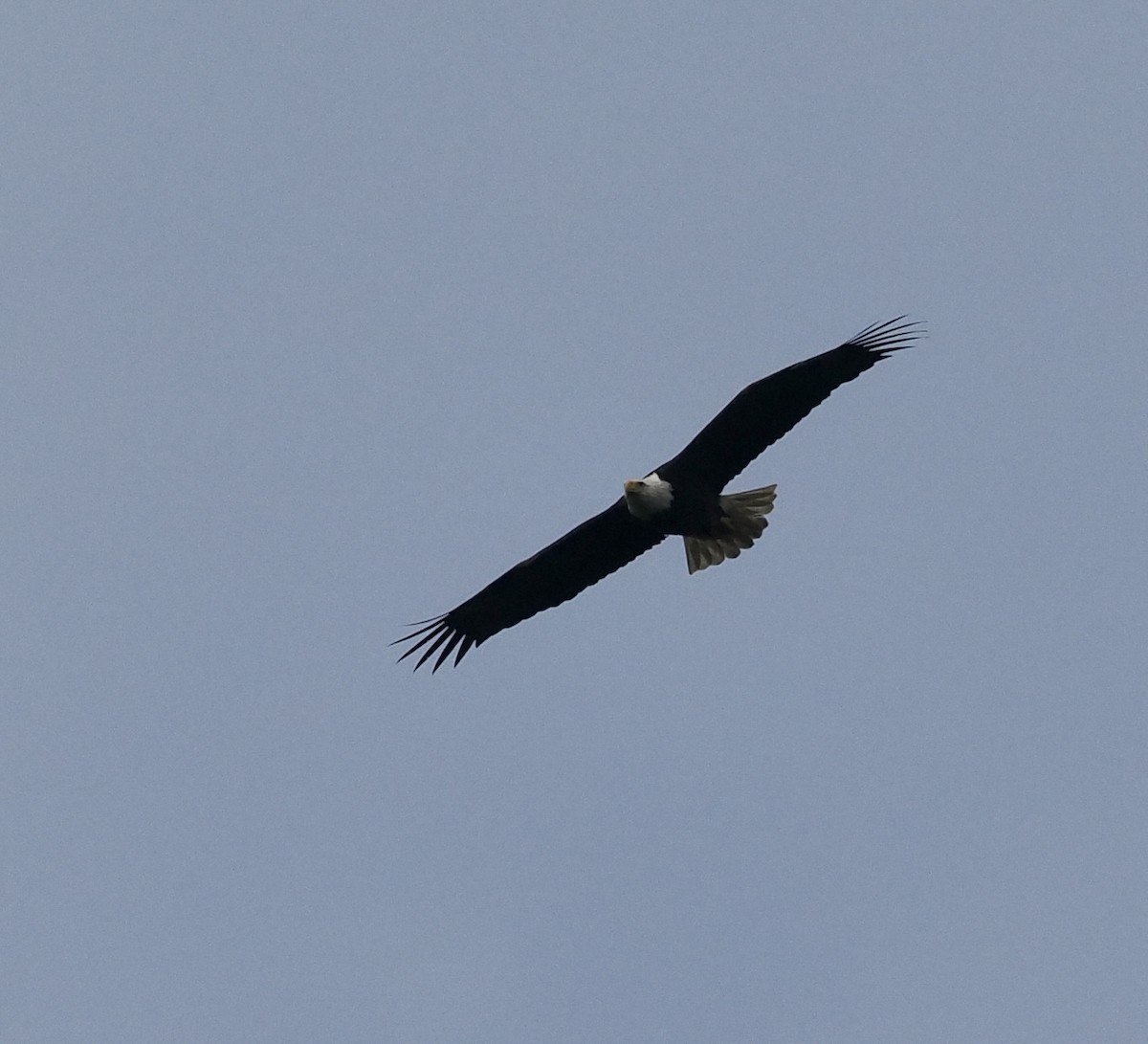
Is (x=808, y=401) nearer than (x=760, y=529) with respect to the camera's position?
Yes

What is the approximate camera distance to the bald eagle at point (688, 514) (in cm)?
1612

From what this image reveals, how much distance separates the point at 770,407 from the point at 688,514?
1.29 m

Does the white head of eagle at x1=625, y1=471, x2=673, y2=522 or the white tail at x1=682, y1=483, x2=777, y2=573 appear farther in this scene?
the white tail at x1=682, y1=483, x2=777, y2=573

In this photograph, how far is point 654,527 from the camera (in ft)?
55.8

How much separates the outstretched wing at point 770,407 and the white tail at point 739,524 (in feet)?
2.24

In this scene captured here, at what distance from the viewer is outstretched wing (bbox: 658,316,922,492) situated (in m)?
16.0

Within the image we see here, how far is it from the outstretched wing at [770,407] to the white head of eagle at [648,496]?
0.37 feet

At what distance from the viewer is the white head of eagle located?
16.6 m

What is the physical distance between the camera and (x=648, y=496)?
→ 1664 centimetres

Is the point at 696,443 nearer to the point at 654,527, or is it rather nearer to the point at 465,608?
the point at 654,527

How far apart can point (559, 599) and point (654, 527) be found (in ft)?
3.77

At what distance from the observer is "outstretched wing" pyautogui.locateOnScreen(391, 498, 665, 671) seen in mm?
17156

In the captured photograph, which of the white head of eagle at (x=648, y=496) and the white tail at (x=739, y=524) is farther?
the white tail at (x=739, y=524)

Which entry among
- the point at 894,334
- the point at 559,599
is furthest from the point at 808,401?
the point at 559,599
